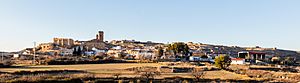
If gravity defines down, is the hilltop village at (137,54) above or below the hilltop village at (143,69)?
above

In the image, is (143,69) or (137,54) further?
(137,54)

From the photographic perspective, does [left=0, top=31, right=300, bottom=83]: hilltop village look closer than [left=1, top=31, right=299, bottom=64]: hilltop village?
Yes

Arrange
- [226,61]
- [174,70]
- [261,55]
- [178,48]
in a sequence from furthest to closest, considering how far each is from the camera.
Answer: [261,55] < [178,48] < [226,61] < [174,70]

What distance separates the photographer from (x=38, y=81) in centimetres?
3316

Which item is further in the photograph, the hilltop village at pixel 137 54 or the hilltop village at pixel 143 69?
the hilltop village at pixel 137 54

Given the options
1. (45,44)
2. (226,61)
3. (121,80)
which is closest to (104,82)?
(121,80)

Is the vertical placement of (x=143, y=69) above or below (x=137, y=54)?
below

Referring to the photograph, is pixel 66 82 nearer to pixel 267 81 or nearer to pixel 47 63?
pixel 267 81

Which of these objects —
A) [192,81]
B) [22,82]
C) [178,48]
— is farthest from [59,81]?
[178,48]

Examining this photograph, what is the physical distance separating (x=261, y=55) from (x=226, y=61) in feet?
185

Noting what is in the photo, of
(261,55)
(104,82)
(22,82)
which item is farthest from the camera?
(261,55)

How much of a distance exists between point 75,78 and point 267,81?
18726 millimetres

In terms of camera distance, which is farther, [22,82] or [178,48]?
[178,48]

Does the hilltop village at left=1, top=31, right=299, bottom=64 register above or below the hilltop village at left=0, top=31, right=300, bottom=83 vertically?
above
